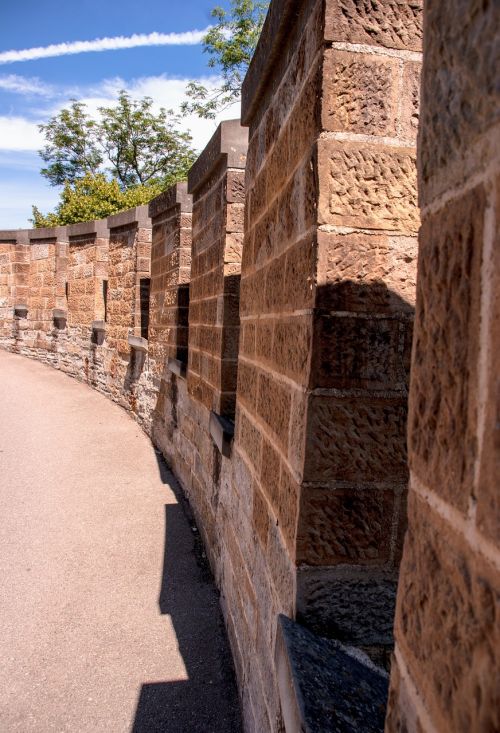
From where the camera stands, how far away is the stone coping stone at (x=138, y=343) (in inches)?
283

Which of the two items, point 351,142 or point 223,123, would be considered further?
point 223,123

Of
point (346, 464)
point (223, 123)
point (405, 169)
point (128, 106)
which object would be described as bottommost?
point (346, 464)

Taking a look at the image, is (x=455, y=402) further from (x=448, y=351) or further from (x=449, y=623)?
(x=449, y=623)

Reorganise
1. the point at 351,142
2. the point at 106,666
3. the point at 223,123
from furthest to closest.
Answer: the point at 223,123
the point at 106,666
the point at 351,142

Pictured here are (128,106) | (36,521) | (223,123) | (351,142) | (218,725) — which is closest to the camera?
(351,142)

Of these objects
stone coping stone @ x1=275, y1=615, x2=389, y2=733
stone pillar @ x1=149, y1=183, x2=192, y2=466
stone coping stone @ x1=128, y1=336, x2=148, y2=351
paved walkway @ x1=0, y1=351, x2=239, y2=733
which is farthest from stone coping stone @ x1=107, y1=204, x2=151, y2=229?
stone coping stone @ x1=275, y1=615, x2=389, y2=733

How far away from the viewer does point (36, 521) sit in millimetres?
4516

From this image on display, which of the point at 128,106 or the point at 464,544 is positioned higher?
the point at 128,106

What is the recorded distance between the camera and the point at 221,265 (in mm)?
3639

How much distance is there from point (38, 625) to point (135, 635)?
58 cm

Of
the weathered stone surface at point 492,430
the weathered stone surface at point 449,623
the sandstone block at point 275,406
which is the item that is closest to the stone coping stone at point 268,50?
the sandstone block at point 275,406

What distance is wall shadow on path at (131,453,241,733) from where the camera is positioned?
2.49 meters

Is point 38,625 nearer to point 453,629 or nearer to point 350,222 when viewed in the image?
point 350,222

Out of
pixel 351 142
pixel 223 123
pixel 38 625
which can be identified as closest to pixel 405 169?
pixel 351 142
